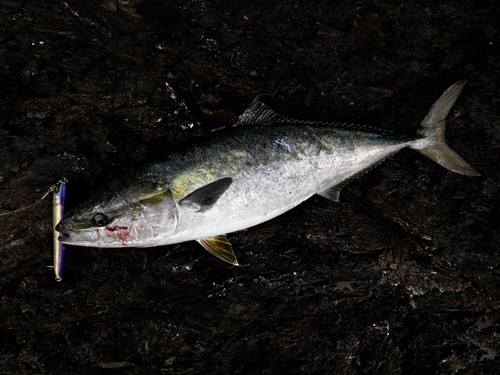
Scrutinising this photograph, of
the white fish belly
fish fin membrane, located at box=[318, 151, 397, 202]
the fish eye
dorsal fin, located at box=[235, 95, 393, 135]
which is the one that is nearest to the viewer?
the fish eye

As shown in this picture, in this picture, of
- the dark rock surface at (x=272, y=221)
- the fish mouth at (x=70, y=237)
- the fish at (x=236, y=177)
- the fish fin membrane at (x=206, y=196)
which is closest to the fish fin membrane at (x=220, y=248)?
the fish at (x=236, y=177)

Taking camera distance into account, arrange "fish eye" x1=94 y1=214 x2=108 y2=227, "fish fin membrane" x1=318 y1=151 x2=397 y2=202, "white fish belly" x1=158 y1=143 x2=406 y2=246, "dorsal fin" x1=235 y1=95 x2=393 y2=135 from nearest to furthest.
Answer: "fish eye" x1=94 y1=214 x2=108 y2=227 < "white fish belly" x1=158 y1=143 x2=406 y2=246 < "dorsal fin" x1=235 y1=95 x2=393 y2=135 < "fish fin membrane" x1=318 y1=151 x2=397 y2=202

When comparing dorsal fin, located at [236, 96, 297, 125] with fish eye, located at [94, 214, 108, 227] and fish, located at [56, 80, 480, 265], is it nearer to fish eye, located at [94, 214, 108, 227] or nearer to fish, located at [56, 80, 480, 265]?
fish, located at [56, 80, 480, 265]

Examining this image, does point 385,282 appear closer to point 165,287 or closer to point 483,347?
point 483,347

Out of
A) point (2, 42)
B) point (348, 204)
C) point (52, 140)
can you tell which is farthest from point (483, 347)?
point (2, 42)

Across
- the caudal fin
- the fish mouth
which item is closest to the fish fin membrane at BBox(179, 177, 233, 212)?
the fish mouth

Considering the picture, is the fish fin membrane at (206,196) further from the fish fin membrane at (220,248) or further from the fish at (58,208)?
the fish at (58,208)
